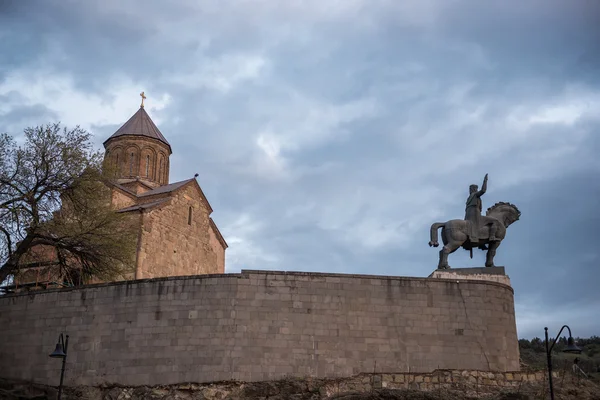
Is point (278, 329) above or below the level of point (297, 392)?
above

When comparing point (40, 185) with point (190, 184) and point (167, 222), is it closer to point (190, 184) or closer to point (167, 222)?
point (167, 222)

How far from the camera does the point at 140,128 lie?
37.9 meters

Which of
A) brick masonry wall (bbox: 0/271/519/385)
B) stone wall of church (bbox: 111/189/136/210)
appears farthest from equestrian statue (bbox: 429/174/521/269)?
stone wall of church (bbox: 111/189/136/210)

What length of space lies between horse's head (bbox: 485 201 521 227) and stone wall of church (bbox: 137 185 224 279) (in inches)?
596

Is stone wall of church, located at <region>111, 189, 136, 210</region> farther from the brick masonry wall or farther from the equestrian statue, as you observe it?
the equestrian statue

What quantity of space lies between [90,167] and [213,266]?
1272cm

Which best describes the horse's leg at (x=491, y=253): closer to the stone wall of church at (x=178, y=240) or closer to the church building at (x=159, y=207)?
the church building at (x=159, y=207)

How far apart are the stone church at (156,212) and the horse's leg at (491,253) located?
12996mm

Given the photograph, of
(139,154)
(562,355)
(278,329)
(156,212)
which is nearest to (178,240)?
(156,212)

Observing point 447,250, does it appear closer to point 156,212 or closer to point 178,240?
point 156,212

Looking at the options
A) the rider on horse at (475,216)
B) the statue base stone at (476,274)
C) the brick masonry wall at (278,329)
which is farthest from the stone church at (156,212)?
the rider on horse at (475,216)

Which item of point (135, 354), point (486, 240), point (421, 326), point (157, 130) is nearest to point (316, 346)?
point (421, 326)

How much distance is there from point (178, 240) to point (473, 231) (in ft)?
52.7

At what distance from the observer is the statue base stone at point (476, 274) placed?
64.8 ft
